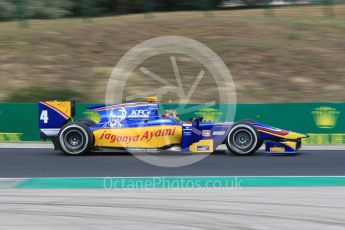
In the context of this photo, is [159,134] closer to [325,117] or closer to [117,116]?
[117,116]

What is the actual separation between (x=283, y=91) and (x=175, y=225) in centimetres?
1526

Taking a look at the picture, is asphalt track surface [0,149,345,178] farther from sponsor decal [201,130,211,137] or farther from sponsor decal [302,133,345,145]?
sponsor decal [302,133,345,145]

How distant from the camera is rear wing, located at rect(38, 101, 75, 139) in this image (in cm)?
1404

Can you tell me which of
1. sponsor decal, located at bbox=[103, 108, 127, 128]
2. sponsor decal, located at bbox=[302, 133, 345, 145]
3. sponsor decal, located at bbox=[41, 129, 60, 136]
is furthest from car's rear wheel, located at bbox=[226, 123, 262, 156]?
sponsor decal, located at bbox=[41, 129, 60, 136]

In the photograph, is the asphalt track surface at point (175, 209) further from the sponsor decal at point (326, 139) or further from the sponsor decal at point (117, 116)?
the sponsor decal at point (326, 139)

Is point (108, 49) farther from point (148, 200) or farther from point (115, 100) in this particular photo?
point (148, 200)

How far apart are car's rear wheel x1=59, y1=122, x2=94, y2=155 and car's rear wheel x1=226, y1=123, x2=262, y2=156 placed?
2.81 metres

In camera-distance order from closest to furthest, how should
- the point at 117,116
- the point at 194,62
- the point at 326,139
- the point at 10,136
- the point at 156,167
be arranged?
the point at 156,167 < the point at 117,116 < the point at 326,139 < the point at 10,136 < the point at 194,62

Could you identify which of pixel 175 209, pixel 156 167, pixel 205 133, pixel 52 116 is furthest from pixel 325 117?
pixel 175 209

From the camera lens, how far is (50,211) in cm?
838

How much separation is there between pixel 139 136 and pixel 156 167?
132 cm

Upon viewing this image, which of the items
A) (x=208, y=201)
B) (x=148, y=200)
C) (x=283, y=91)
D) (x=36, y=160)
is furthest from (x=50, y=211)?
(x=283, y=91)

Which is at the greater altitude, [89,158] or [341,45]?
[341,45]

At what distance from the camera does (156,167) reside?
1242 centimetres
